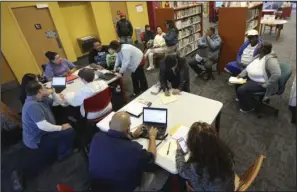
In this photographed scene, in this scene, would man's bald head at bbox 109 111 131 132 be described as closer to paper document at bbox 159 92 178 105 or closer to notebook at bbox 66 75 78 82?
paper document at bbox 159 92 178 105

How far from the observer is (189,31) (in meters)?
5.76

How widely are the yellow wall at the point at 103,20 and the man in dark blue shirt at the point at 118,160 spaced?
5750 millimetres

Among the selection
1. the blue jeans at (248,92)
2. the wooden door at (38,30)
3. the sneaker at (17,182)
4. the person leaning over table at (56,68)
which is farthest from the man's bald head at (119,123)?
the wooden door at (38,30)

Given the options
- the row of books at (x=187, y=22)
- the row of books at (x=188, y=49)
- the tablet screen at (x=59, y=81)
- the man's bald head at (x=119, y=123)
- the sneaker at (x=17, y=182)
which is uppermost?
the row of books at (x=187, y=22)

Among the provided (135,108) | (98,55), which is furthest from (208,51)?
(135,108)

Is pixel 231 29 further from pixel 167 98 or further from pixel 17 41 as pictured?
pixel 17 41

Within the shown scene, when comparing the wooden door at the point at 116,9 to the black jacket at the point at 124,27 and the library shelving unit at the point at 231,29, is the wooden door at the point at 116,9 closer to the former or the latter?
the black jacket at the point at 124,27

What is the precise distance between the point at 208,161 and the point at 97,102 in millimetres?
1508

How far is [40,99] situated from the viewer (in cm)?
209

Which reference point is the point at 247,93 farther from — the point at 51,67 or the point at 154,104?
the point at 51,67

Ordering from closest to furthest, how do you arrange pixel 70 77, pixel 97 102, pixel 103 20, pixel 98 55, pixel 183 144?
pixel 183 144 → pixel 97 102 → pixel 70 77 → pixel 98 55 → pixel 103 20

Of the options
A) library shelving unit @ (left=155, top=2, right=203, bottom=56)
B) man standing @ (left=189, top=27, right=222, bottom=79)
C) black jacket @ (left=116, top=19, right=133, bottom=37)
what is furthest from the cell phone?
black jacket @ (left=116, top=19, right=133, bottom=37)

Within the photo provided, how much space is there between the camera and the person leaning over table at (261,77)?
248 centimetres

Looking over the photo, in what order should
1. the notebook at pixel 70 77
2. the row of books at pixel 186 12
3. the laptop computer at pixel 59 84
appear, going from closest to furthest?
1. the laptop computer at pixel 59 84
2. the notebook at pixel 70 77
3. the row of books at pixel 186 12
